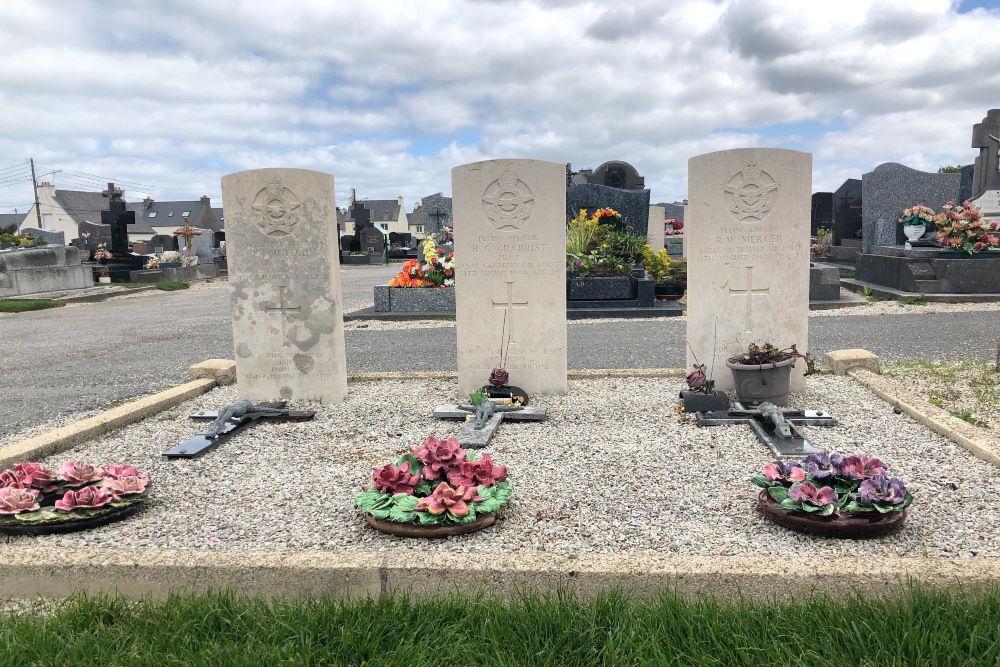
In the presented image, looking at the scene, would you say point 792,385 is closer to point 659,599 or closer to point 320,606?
point 659,599

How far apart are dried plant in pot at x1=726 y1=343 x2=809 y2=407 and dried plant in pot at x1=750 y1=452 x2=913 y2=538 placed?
2.03 metres

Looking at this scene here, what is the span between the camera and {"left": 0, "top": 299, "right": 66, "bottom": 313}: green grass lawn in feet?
46.9

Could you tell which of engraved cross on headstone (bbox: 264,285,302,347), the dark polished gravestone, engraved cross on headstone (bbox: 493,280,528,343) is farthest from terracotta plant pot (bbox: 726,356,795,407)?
engraved cross on headstone (bbox: 264,285,302,347)

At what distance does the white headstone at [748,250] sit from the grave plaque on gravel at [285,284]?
2888 mm

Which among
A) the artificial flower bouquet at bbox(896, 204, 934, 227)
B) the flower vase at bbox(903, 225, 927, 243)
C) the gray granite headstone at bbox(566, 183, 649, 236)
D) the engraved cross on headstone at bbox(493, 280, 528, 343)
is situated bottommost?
the engraved cross on headstone at bbox(493, 280, 528, 343)

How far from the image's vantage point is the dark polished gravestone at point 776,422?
4293 millimetres

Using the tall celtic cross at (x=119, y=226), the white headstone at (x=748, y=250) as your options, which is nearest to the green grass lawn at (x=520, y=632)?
the white headstone at (x=748, y=250)

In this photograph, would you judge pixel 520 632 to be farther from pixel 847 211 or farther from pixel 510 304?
pixel 847 211

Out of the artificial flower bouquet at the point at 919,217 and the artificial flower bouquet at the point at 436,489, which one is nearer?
the artificial flower bouquet at the point at 436,489

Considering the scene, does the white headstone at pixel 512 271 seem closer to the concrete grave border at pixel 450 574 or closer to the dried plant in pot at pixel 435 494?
the dried plant in pot at pixel 435 494

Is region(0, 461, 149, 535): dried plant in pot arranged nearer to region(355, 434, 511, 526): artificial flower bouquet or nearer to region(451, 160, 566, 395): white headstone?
region(355, 434, 511, 526): artificial flower bouquet

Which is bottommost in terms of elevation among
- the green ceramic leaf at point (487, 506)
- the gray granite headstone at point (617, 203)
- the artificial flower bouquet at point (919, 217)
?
the green ceramic leaf at point (487, 506)

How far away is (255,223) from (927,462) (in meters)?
4.86

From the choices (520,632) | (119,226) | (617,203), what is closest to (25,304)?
(119,226)
